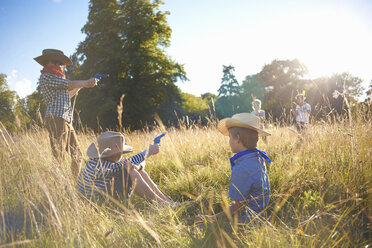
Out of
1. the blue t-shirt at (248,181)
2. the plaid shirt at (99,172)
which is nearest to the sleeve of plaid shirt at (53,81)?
the plaid shirt at (99,172)

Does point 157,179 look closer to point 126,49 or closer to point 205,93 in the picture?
point 126,49

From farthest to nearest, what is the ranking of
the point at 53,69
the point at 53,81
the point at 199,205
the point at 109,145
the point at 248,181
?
the point at 53,69
the point at 53,81
the point at 109,145
the point at 199,205
the point at 248,181

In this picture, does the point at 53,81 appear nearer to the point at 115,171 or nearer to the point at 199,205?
the point at 115,171

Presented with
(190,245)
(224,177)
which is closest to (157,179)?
(224,177)

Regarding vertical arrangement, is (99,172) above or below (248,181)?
above

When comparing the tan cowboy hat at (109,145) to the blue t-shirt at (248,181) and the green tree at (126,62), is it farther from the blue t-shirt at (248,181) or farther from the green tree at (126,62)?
the green tree at (126,62)

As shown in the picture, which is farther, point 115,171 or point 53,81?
point 53,81

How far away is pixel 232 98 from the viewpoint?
4553 cm

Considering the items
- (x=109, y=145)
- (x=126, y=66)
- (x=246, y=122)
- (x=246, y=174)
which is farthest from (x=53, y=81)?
(x=126, y=66)

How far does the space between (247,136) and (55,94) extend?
3.01 metres

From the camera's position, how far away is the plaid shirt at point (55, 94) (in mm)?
3340

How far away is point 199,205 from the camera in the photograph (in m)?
2.39

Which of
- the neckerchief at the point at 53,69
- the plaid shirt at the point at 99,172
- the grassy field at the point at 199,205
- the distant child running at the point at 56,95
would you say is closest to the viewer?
the grassy field at the point at 199,205

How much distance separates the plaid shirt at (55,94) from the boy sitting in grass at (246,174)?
270cm
